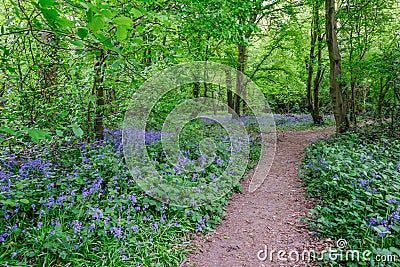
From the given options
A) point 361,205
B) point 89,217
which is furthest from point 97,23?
point 361,205

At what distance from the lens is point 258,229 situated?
4.05 m

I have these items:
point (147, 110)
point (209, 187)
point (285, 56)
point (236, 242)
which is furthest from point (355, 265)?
point (285, 56)

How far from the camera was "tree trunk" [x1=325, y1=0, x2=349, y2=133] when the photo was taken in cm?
794

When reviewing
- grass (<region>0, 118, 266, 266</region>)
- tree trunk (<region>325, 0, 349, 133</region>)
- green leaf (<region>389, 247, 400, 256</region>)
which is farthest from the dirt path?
tree trunk (<region>325, 0, 349, 133</region>)

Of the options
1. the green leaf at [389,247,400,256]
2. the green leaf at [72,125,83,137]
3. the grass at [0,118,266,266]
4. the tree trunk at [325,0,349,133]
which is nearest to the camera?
the green leaf at [72,125,83,137]

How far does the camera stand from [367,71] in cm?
732

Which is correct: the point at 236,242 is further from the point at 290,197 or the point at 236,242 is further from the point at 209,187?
the point at 290,197

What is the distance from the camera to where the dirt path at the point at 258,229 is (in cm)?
334

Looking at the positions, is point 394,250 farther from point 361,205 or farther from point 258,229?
point 258,229

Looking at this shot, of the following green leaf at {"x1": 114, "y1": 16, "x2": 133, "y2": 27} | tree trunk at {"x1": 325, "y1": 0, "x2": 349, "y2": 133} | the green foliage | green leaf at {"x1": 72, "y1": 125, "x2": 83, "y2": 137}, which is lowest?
the green foliage

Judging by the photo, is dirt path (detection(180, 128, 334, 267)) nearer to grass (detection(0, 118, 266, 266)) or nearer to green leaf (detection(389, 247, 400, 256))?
grass (detection(0, 118, 266, 266))

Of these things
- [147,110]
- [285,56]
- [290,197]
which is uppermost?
[285,56]

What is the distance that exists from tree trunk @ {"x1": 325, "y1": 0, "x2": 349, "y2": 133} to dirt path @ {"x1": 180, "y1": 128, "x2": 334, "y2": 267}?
11.0 feet

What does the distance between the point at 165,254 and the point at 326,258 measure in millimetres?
1905
